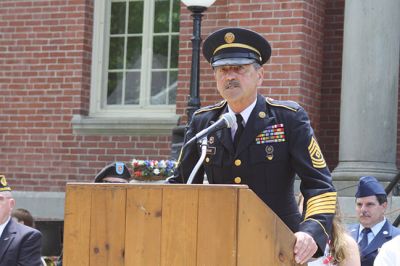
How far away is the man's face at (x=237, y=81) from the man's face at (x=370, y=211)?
152 inches

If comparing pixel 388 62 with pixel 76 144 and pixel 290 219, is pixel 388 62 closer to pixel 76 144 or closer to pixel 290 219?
pixel 76 144

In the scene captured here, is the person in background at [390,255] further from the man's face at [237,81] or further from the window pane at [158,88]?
the window pane at [158,88]

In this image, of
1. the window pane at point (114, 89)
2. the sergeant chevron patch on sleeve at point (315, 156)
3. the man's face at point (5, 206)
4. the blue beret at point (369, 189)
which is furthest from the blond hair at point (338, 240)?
the window pane at point (114, 89)

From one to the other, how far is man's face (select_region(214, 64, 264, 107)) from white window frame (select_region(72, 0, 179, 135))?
735 cm

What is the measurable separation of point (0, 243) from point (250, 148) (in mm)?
4137

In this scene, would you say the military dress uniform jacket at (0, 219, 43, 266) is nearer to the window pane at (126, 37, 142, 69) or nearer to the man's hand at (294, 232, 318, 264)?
the man's hand at (294, 232, 318, 264)

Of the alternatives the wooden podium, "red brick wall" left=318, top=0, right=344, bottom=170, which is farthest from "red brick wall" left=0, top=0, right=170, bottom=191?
the wooden podium

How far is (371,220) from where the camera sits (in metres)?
8.26

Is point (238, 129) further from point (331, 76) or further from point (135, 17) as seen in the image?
point (135, 17)

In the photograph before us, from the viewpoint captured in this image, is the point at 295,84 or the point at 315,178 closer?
the point at 315,178

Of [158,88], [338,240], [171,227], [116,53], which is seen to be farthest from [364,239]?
[116,53]

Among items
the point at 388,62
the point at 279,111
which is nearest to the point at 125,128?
the point at 388,62

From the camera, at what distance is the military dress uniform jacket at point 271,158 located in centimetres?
462

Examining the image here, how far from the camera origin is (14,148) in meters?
12.8
